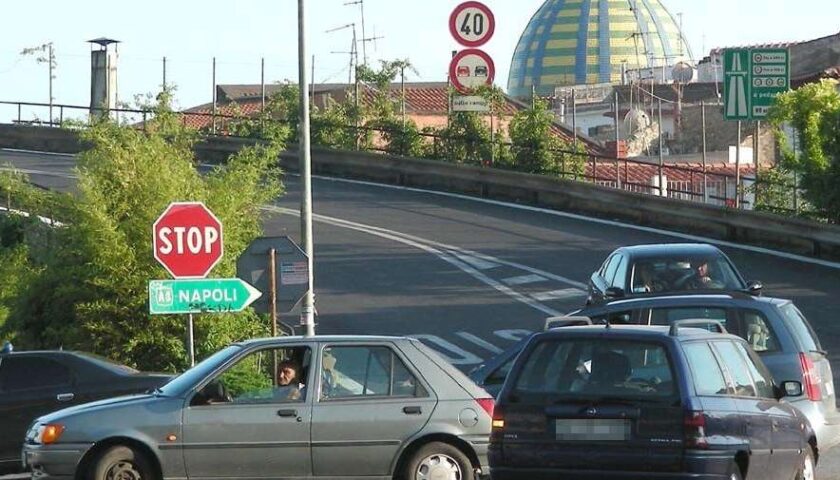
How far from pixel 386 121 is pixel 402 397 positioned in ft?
137

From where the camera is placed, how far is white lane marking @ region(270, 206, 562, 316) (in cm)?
2731

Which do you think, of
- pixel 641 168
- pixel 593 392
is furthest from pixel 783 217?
pixel 641 168

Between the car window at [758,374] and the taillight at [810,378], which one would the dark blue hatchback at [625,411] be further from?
the taillight at [810,378]

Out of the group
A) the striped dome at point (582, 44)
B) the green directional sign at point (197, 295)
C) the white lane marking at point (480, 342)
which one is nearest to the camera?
the green directional sign at point (197, 295)

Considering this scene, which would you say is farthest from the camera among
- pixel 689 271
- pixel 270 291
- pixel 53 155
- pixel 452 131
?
pixel 53 155

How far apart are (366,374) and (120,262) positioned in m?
9.30

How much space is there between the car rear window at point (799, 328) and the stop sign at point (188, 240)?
6.08 meters

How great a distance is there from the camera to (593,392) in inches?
409

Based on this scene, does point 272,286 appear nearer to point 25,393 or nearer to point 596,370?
point 25,393

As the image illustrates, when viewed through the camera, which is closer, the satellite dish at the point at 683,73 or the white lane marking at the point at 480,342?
the white lane marking at the point at 480,342

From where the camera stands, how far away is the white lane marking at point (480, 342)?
23.7 meters

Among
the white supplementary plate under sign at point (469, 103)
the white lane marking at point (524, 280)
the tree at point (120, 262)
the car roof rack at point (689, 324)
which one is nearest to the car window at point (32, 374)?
the tree at point (120, 262)

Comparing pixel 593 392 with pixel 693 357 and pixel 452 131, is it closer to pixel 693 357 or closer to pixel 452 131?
pixel 693 357

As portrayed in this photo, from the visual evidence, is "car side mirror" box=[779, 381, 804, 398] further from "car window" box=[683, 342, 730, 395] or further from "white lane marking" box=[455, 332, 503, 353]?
"white lane marking" box=[455, 332, 503, 353]
